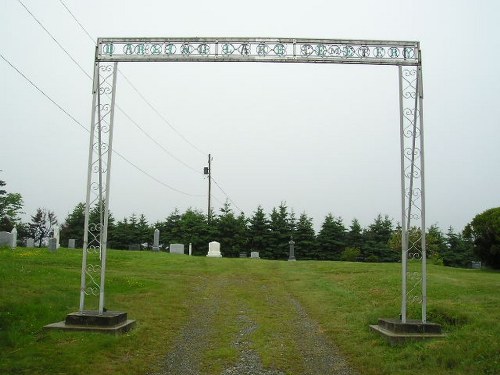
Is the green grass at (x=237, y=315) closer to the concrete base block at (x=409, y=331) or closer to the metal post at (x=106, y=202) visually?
the concrete base block at (x=409, y=331)

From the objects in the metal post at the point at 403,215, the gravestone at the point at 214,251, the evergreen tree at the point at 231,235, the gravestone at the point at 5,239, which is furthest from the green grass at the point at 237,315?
the evergreen tree at the point at 231,235

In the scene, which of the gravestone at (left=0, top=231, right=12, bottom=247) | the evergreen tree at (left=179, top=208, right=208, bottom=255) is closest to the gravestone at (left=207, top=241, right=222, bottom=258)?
the gravestone at (left=0, top=231, right=12, bottom=247)

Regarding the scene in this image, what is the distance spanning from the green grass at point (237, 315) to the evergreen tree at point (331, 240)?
30.5 metres

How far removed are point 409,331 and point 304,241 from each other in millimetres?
42392

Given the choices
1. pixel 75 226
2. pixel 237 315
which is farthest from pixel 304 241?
pixel 237 315

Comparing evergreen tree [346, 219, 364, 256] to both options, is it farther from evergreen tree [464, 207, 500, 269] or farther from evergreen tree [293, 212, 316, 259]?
evergreen tree [464, 207, 500, 269]

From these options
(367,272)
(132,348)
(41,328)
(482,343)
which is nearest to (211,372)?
(132,348)

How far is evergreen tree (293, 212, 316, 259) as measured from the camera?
5244 cm

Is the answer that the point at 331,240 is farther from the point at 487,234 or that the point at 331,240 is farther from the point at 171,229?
the point at 487,234

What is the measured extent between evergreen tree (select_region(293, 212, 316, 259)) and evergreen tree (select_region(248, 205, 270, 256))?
3.26 meters

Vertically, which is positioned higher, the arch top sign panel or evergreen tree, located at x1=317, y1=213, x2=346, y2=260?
the arch top sign panel

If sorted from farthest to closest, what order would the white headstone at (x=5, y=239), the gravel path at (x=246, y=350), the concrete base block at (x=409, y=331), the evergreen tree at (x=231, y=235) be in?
the evergreen tree at (x=231, y=235) → the white headstone at (x=5, y=239) → the concrete base block at (x=409, y=331) → the gravel path at (x=246, y=350)

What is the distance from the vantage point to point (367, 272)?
21703mm

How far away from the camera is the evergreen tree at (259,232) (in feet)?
172
